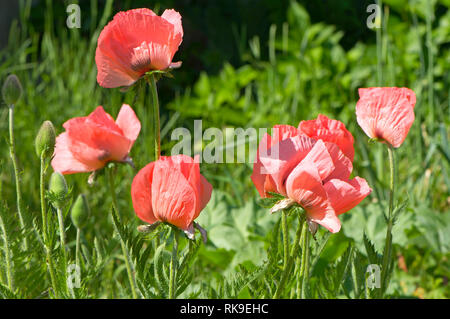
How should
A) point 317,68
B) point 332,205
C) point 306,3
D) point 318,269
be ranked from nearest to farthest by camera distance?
point 332,205 → point 318,269 → point 317,68 → point 306,3

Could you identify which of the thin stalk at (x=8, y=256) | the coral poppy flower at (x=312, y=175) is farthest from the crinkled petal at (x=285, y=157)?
the thin stalk at (x=8, y=256)

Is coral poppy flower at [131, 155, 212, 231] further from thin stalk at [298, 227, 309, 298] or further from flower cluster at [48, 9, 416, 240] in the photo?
thin stalk at [298, 227, 309, 298]

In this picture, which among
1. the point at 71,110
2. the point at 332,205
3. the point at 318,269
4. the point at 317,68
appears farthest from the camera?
the point at 317,68

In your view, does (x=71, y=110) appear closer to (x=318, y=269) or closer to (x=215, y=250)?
(x=215, y=250)

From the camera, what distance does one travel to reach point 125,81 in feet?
2.31

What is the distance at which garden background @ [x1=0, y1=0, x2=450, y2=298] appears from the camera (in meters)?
1.12

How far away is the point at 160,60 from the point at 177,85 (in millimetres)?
2174

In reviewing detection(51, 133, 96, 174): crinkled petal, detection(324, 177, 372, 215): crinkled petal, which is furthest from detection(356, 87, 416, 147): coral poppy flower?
detection(51, 133, 96, 174): crinkled petal

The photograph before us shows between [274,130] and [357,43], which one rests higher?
[357,43]

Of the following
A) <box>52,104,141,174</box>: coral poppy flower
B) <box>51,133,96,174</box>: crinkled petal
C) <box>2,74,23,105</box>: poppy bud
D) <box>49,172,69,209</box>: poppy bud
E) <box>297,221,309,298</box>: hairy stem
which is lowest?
<box>297,221,309,298</box>: hairy stem

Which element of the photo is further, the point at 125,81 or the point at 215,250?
the point at 215,250

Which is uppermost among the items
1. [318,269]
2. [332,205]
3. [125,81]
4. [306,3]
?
[306,3]

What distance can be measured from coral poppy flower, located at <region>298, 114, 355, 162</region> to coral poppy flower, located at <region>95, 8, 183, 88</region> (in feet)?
0.54

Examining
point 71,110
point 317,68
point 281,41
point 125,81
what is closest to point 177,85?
point 281,41
